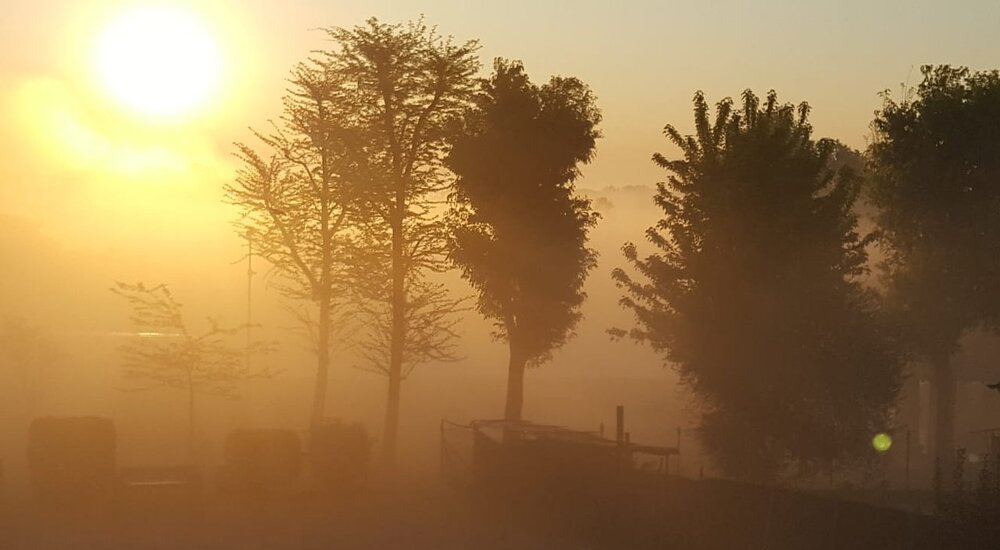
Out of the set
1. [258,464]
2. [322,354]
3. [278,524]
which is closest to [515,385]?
[322,354]

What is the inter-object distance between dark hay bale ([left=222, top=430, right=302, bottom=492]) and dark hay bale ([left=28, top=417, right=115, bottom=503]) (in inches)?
144

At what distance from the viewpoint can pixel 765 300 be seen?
106 feet

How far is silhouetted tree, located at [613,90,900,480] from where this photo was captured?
3253 cm

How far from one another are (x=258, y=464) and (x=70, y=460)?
18.3 ft

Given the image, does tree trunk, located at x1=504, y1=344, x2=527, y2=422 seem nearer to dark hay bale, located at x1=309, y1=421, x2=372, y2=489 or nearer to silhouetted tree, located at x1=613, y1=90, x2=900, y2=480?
dark hay bale, located at x1=309, y1=421, x2=372, y2=489

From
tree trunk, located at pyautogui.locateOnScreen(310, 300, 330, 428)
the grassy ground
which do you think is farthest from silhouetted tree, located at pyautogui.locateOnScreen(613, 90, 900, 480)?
tree trunk, located at pyautogui.locateOnScreen(310, 300, 330, 428)

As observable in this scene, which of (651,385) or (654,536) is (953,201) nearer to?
(654,536)

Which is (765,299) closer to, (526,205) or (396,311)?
(526,205)

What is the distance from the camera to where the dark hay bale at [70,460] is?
128 feet

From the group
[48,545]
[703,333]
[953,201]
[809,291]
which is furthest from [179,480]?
[953,201]

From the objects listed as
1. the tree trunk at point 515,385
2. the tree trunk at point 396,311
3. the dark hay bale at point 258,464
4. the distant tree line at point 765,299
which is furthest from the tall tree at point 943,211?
the dark hay bale at point 258,464

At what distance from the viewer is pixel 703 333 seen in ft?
110

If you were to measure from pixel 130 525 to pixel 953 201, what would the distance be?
1216 inches

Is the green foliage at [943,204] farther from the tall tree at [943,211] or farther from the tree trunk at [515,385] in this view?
the tree trunk at [515,385]
